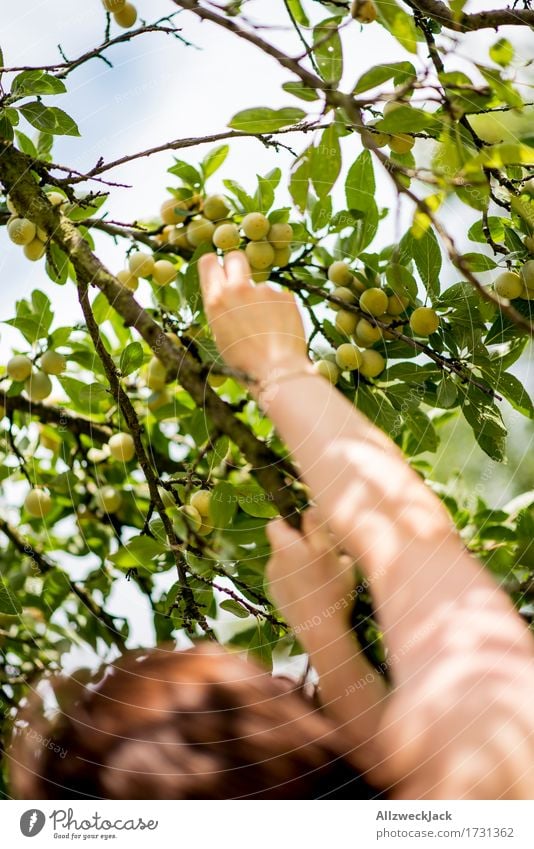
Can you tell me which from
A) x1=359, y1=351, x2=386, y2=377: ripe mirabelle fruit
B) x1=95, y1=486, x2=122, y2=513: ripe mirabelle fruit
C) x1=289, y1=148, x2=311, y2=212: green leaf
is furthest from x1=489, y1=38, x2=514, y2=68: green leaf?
x1=95, y1=486, x2=122, y2=513: ripe mirabelle fruit

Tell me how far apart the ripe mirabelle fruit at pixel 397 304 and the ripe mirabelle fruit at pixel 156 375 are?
263mm

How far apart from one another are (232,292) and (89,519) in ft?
1.56

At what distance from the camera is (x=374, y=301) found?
29.3 inches

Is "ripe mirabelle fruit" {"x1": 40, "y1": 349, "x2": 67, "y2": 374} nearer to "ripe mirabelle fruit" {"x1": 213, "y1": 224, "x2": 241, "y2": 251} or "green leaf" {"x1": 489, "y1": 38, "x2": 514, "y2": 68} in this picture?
"ripe mirabelle fruit" {"x1": 213, "y1": 224, "x2": 241, "y2": 251}

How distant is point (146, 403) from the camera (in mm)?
970

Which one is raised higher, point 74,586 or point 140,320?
point 140,320

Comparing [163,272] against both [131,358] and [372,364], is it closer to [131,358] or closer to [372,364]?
[131,358]

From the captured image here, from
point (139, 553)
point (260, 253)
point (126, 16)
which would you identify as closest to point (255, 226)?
point (260, 253)

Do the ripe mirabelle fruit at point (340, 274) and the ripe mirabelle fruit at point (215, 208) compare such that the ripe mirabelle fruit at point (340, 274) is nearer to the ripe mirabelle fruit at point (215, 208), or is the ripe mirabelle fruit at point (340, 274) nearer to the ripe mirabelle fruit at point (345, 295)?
the ripe mirabelle fruit at point (345, 295)

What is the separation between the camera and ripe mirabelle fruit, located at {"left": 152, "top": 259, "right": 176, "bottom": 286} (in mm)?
845

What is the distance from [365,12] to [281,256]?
232 millimetres

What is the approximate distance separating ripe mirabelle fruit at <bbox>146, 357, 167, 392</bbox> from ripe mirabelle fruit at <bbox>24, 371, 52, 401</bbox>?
11 cm

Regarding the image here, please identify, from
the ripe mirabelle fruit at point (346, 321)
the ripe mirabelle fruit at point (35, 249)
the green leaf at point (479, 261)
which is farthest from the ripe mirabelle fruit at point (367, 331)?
the ripe mirabelle fruit at point (35, 249)
